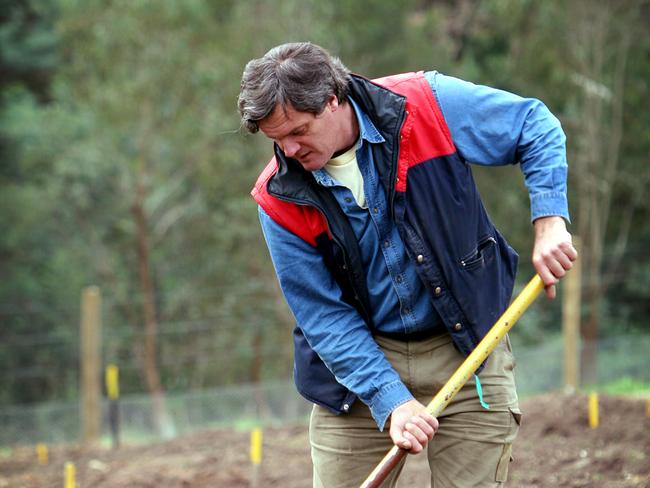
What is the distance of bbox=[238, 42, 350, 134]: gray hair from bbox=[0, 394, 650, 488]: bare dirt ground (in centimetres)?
261

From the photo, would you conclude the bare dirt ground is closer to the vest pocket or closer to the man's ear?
the vest pocket

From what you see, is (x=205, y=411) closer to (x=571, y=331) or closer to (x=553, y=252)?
(x=571, y=331)

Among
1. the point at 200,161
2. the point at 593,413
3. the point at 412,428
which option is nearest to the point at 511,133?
the point at 412,428

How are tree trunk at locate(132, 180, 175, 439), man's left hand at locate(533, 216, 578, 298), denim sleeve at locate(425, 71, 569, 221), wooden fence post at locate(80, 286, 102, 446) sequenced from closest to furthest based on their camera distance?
man's left hand at locate(533, 216, 578, 298), denim sleeve at locate(425, 71, 569, 221), wooden fence post at locate(80, 286, 102, 446), tree trunk at locate(132, 180, 175, 439)

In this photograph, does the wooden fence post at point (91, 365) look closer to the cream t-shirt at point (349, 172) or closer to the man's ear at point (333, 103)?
the cream t-shirt at point (349, 172)

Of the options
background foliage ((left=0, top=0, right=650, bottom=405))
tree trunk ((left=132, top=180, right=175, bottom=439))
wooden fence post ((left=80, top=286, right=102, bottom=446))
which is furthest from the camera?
background foliage ((left=0, top=0, right=650, bottom=405))

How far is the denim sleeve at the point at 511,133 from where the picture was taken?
2924mm

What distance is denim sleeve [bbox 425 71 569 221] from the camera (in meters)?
2.92

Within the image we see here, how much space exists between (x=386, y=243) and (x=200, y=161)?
1483 cm

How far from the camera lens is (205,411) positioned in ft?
34.4

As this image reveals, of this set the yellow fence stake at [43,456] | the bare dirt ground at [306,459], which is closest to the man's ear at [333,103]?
the bare dirt ground at [306,459]

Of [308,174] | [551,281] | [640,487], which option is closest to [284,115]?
[308,174]

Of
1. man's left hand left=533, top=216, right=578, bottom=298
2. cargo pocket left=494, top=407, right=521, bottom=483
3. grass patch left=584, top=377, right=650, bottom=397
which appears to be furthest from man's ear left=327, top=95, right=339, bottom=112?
grass patch left=584, top=377, right=650, bottom=397

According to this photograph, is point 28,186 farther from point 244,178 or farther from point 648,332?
point 648,332
